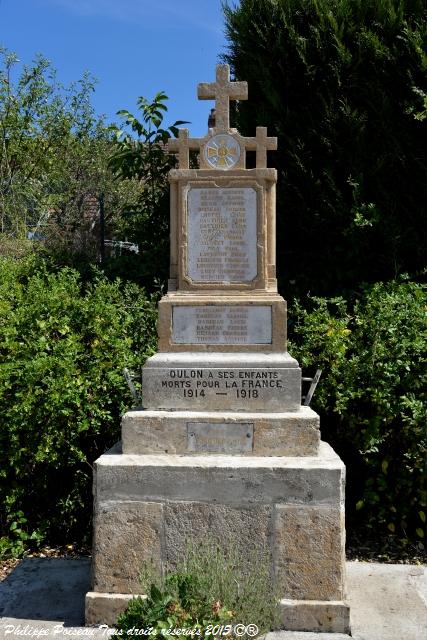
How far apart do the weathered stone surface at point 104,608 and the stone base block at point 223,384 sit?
108 centimetres

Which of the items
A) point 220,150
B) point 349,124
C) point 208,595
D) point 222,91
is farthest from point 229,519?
point 349,124

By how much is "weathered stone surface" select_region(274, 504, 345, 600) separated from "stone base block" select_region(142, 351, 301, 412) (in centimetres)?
63

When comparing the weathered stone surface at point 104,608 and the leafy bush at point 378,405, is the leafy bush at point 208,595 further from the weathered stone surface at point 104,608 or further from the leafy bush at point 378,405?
the leafy bush at point 378,405

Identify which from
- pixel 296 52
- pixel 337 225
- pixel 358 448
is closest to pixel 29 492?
pixel 358 448

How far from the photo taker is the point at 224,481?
11.8 ft

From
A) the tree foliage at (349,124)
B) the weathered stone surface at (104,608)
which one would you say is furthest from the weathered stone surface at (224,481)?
the tree foliage at (349,124)

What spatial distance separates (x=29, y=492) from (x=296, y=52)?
189 inches

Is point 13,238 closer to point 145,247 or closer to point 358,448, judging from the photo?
point 145,247

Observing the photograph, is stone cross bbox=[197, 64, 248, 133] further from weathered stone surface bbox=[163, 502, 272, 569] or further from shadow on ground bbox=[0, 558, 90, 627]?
shadow on ground bbox=[0, 558, 90, 627]

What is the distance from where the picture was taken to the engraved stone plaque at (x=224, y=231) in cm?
402

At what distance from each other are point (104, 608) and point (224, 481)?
97 centimetres

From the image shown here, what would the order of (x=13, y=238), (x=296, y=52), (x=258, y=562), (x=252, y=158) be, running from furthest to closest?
(x=13, y=238)
(x=252, y=158)
(x=296, y=52)
(x=258, y=562)

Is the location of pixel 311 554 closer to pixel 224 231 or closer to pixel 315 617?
pixel 315 617

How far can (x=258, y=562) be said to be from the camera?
3566 mm
